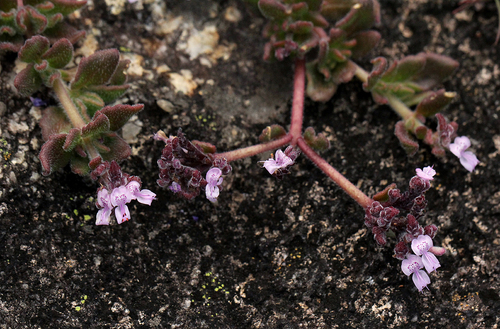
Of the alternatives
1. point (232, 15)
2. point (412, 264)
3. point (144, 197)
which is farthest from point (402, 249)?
point (232, 15)

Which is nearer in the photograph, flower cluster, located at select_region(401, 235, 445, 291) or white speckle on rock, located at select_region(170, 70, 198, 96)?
flower cluster, located at select_region(401, 235, 445, 291)

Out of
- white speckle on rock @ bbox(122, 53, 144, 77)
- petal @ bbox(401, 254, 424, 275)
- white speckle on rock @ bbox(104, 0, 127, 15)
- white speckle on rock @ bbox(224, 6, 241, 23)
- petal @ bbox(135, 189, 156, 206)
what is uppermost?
white speckle on rock @ bbox(104, 0, 127, 15)

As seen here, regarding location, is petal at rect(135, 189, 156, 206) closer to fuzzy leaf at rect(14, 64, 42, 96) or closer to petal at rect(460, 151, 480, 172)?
fuzzy leaf at rect(14, 64, 42, 96)

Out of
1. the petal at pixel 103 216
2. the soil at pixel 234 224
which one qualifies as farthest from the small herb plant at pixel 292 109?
the soil at pixel 234 224

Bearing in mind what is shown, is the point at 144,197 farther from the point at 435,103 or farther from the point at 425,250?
the point at 435,103

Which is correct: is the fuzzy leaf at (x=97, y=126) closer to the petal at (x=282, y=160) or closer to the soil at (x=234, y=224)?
the soil at (x=234, y=224)

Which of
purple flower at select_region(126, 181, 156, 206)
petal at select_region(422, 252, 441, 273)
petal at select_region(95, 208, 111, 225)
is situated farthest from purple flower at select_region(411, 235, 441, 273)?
petal at select_region(95, 208, 111, 225)

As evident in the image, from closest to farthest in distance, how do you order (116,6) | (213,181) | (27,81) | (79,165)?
(213,181), (79,165), (27,81), (116,6)
